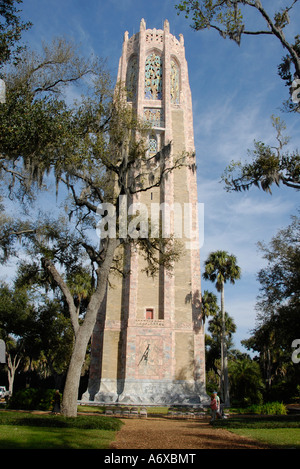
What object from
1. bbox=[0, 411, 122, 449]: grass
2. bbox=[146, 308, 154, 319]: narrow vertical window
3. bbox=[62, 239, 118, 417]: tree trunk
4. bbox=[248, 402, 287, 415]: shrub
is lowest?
bbox=[248, 402, 287, 415]: shrub

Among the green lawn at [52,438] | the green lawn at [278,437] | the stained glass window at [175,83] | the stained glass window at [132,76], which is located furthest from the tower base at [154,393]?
the stained glass window at [175,83]

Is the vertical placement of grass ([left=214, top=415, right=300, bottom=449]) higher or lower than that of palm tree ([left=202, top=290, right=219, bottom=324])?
lower

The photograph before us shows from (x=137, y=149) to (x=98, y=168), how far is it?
2.50 meters

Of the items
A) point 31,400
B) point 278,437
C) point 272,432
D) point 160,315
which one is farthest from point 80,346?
point 160,315

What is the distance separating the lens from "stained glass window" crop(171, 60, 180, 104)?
3817 cm

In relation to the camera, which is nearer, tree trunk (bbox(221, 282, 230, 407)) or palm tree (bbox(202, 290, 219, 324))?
tree trunk (bbox(221, 282, 230, 407))

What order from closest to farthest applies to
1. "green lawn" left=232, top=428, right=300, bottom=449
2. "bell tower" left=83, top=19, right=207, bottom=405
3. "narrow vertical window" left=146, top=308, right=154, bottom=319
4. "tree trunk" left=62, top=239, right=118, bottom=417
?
"green lawn" left=232, top=428, right=300, bottom=449, "tree trunk" left=62, top=239, right=118, bottom=417, "bell tower" left=83, top=19, right=207, bottom=405, "narrow vertical window" left=146, top=308, right=154, bottom=319

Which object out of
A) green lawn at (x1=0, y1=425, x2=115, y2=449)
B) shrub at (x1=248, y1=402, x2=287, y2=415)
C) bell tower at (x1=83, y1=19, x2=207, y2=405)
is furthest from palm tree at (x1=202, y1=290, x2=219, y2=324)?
green lawn at (x1=0, y1=425, x2=115, y2=449)

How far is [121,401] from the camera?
2594 cm

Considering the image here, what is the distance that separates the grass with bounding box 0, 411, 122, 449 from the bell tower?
13630mm

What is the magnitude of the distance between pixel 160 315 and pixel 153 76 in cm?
2433

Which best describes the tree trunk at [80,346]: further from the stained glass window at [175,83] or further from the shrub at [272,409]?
the stained glass window at [175,83]

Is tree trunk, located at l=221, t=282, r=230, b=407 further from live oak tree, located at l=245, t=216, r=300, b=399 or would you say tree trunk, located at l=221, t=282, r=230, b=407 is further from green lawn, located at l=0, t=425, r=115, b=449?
green lawn, located at l=0, t=425, r=115, b=449

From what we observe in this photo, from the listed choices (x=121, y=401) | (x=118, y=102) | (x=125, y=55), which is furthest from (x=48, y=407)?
(x=125, y=55)
